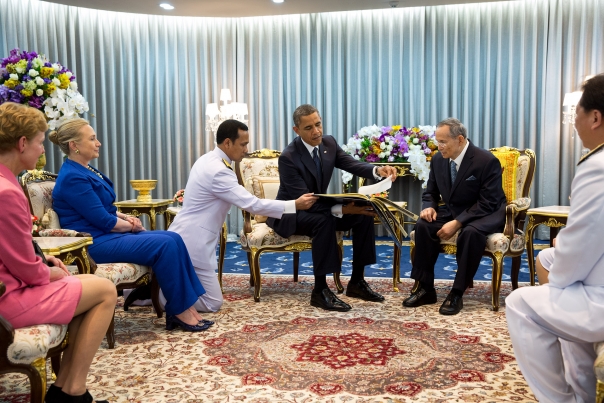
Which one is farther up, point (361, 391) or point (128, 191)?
point (128, 191)

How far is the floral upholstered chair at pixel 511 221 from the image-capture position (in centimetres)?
428

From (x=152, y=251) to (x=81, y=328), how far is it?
4.33 ft

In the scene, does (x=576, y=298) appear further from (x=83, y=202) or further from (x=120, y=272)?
(x=83, y=202)

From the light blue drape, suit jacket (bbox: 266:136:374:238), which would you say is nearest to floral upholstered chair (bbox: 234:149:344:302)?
suit jacket (bbox: 266:136:374:238)

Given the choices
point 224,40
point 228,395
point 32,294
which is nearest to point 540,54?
point 224,40

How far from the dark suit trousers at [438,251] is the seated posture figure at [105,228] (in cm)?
166

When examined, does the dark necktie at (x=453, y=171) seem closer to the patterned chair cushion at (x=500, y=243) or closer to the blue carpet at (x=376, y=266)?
the patterned chair cushion at (x=500, y=243)

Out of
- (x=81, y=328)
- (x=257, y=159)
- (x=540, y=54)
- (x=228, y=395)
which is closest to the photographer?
(x=81, y=328)

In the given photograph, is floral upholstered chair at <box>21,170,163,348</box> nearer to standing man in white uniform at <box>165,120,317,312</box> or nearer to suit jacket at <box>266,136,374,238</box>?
standing man in white uniform at <box>165,120,317,312</box>

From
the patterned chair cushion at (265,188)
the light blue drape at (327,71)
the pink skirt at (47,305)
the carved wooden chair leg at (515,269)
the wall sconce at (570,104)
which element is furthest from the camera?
the light blue drape at (327,71)

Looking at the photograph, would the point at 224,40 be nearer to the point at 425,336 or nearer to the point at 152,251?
the point at 152,251

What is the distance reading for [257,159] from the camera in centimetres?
542

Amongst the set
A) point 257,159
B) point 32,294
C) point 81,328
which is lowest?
point 81,328

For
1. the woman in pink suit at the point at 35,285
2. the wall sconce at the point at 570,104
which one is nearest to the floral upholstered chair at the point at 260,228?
the woman in pink suit at the point at 35,285
